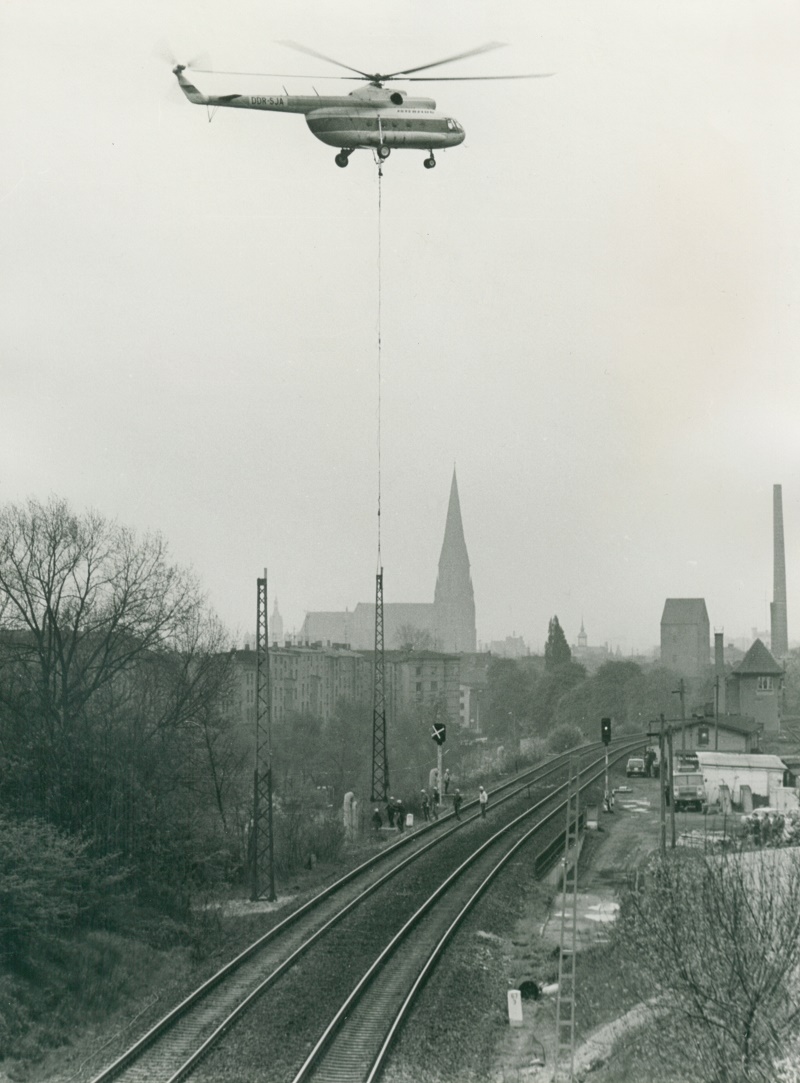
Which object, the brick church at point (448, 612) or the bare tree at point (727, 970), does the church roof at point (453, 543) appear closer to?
the brick church at point (448, 612)

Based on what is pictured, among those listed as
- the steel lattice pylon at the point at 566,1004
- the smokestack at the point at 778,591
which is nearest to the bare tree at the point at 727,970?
the steel lattice pylon at the point at 566,1004

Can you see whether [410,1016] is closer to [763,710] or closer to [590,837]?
[590,837]

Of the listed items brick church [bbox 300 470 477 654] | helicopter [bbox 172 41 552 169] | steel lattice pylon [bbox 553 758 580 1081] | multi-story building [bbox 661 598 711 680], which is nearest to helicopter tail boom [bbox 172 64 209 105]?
helicopter [bbox 172 41 552 169]

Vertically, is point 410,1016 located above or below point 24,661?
below

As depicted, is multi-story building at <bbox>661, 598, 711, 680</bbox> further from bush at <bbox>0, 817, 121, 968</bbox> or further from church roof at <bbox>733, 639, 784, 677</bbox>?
bush at <bbox>0, 817, 121, 968</bbox>

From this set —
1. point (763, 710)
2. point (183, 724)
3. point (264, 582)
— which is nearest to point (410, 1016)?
point (264, 582)

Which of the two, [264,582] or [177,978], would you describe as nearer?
[177,978]
